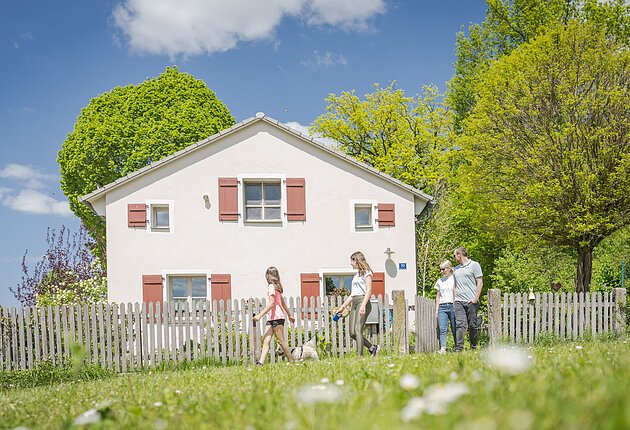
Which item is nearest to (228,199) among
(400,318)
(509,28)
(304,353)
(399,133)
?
(304,353)

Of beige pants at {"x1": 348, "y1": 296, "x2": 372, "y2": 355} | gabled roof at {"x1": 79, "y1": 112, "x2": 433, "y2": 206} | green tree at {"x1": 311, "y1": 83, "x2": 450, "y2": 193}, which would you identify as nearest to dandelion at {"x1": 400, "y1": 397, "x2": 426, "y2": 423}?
beige pants at {"x1": 348, "y1": 296, "x2": 372, "y2": 355}

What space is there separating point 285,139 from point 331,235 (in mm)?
3478

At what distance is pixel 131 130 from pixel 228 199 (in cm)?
1391

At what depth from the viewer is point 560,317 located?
14586 millimetres

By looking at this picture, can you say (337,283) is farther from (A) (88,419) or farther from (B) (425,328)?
(A) (88,419)

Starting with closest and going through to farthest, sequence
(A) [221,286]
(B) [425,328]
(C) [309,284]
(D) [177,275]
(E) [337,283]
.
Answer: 1. (B) [425,328]
2. (A) [221,286]
3. (D) [177,275]
4. (C) [309,284]
5. (E) [337,283]

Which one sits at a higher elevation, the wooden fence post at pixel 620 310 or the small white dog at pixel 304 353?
the wooden fence post at pixel 620 310

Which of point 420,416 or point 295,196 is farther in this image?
point 295,196

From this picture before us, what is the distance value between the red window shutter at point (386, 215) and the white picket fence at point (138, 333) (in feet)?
21.8

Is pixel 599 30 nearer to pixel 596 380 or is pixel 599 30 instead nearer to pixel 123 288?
pixel 123 288

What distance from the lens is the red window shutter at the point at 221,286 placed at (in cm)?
1894

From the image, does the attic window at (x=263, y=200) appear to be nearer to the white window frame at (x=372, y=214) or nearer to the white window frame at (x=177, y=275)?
the white window frame at (x=177, y=275)

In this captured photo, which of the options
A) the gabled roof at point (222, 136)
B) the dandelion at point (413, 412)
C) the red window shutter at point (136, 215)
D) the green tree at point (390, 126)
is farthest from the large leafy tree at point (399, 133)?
the dandelion at point (413, 412)

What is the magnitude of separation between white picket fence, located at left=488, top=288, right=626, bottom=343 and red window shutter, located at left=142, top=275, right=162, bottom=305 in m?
10.2
